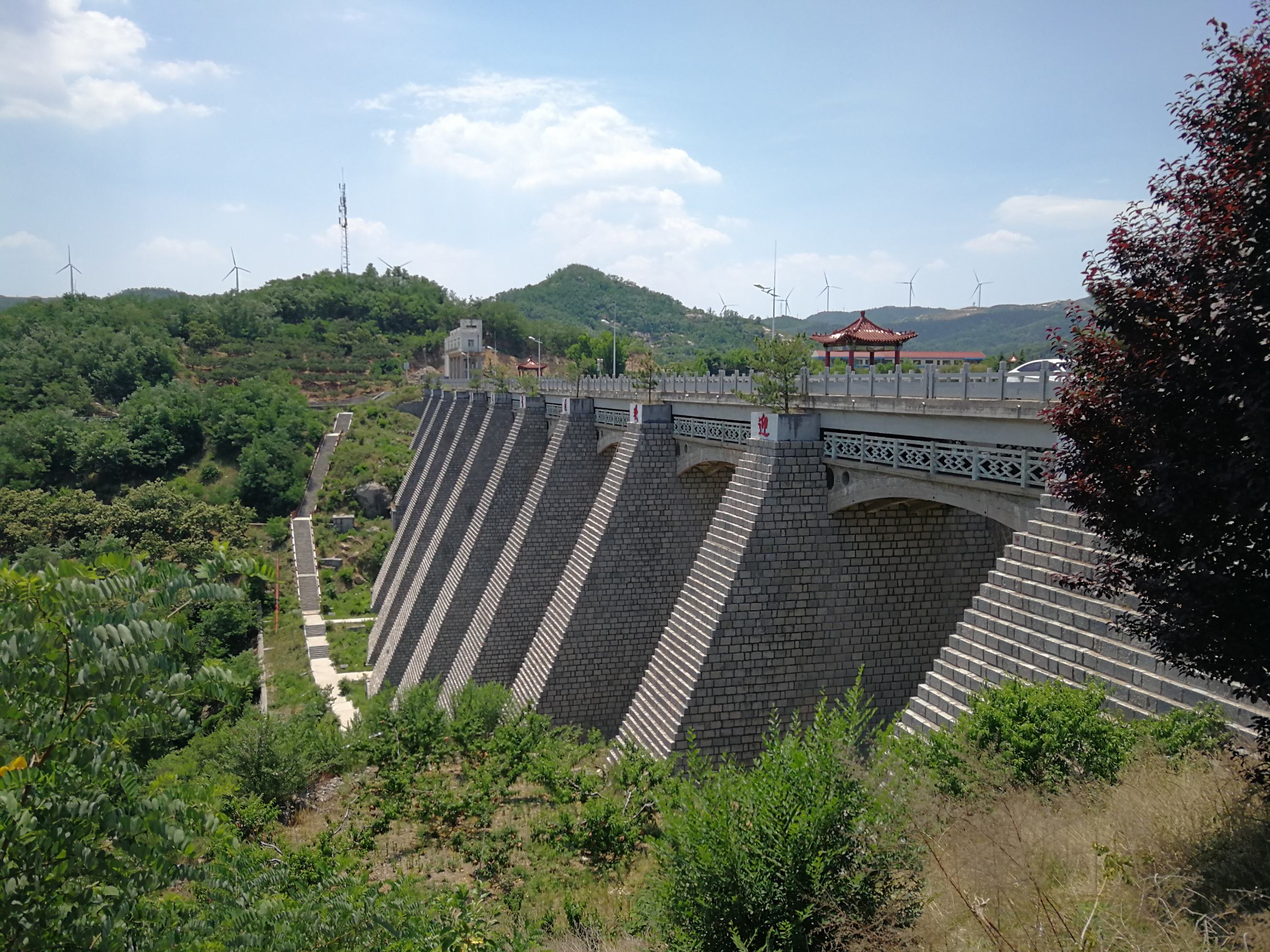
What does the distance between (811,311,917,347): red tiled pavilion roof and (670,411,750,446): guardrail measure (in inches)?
136

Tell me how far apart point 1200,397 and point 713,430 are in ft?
41.2

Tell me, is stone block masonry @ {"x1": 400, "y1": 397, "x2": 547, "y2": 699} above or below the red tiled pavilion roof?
below

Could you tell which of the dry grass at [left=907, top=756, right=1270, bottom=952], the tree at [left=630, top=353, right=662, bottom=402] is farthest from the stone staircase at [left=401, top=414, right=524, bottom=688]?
the dry grass at [left=907, top=756, right=1270, bottom=952]

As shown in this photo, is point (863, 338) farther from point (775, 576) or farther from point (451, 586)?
point (451, 586)

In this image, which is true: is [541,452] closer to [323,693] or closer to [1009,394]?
[323,693]

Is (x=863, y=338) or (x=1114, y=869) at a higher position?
(x=863, y=338)

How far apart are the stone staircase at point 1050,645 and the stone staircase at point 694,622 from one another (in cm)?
422

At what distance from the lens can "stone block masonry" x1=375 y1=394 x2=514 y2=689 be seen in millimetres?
27891

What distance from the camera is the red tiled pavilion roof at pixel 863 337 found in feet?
63.2

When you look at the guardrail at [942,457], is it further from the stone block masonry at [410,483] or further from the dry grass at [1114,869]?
the stone block masonry at [410,483]

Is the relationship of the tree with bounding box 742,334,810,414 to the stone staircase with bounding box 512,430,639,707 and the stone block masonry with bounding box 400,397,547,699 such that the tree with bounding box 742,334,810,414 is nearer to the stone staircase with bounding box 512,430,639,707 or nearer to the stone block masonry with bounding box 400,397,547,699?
the stone staircase with bounding box 512,430,639,707

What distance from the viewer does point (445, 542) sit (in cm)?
3002

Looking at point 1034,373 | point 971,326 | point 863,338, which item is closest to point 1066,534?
point 1034,373

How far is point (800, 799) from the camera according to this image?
6.47 metres
